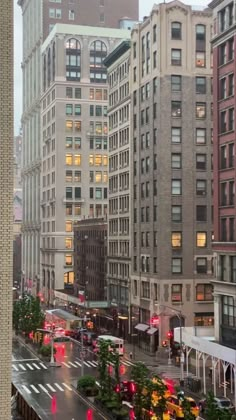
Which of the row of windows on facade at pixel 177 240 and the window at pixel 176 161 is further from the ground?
the window at pixel 176 161

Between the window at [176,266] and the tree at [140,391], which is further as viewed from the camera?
the window at [176,266]

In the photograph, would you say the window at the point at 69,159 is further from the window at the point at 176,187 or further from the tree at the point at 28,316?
the window at the point at 176,187

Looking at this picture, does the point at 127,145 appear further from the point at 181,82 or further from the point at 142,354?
the point at 142,354

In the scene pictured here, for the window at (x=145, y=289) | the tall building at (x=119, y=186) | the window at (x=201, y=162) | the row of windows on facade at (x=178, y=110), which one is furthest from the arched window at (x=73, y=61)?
the window at (x=145, y=289)

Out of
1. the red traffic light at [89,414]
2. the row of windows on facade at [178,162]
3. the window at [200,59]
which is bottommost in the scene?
the red traffic light at [89,414]

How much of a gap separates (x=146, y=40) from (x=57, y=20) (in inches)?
3704

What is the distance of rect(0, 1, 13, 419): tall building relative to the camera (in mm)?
22125

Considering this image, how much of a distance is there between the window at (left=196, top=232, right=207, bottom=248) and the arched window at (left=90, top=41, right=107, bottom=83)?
7820 cm

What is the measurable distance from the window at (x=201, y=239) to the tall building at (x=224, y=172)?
74.2 feet

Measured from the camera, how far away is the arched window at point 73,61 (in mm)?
168375

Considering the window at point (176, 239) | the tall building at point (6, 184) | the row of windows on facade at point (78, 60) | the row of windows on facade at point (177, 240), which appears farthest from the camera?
the row of windows on facade at point (78, 60)

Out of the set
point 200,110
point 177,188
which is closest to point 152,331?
point 177,188

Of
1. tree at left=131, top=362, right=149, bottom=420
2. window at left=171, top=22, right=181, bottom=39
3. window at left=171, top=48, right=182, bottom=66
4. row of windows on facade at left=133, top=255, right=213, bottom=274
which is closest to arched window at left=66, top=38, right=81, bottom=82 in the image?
window at left=171, top=22, right=181, bottom=39

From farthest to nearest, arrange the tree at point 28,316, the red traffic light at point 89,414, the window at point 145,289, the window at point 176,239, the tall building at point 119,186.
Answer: the tall building at point 119,186, the tree at point 28,316, the window at point 145,289, the window at point 176,239, the red traffic light at point 89,414
